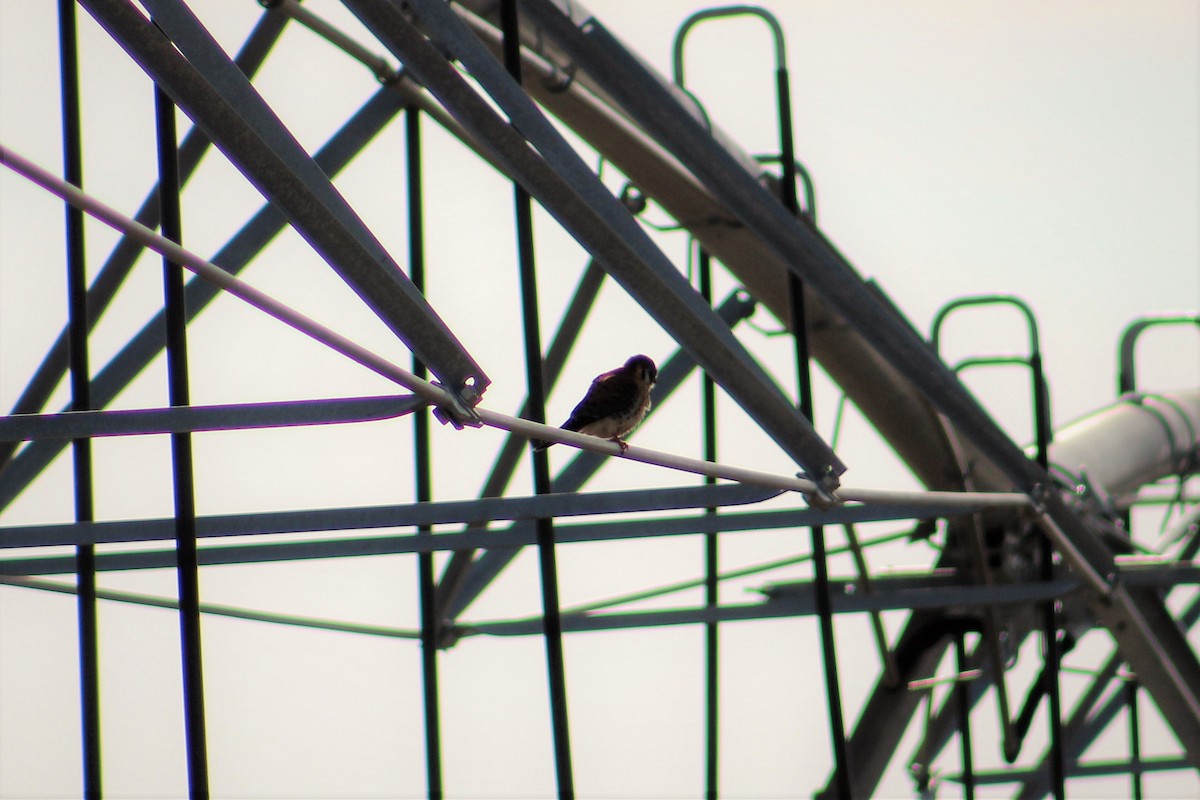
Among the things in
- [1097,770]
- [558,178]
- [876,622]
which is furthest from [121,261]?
[1097,770]

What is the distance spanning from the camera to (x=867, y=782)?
37.3ft

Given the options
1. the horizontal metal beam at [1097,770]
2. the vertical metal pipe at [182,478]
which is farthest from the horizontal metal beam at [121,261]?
the horizontal metal beam at [1097,770]

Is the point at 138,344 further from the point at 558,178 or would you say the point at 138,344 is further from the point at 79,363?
the point at 558,178

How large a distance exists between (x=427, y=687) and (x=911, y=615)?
159 inches

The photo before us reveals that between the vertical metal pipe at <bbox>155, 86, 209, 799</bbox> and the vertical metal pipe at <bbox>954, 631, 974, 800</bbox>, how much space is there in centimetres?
559

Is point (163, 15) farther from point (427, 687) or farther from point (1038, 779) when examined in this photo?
point (1038, 779)

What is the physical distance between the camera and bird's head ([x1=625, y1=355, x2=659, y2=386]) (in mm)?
8336

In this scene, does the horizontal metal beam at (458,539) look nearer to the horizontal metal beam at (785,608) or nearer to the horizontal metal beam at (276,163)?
the horizontal metal beam at (785,608)

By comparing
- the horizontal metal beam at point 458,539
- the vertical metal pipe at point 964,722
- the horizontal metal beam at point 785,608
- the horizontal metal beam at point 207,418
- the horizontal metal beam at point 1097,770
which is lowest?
the horizontal metal beam at point 1097,770

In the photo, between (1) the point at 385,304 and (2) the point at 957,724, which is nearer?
(1) the point at 385,304

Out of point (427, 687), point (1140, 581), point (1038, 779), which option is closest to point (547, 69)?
point (427, 687)

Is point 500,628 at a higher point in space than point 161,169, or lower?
lower

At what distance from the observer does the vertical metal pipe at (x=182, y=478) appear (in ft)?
22.4

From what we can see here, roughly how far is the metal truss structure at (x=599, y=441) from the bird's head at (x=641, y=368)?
1.52 feet
